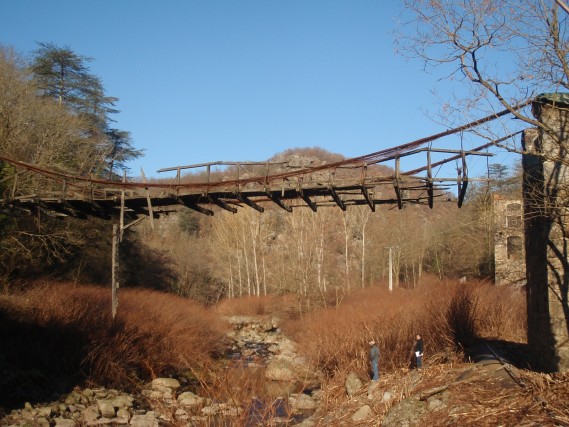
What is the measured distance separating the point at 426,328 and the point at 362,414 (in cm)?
764

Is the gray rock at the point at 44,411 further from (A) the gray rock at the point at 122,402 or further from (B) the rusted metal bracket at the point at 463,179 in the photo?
(B) the rusted metal bracket at the point at 463,179

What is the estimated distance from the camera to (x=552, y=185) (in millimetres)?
10156

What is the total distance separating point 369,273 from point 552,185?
39.0m

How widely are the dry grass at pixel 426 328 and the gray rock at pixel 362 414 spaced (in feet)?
12.3

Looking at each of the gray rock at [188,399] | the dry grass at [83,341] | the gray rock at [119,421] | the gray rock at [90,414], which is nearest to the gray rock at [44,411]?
the gray rock at [90,414]

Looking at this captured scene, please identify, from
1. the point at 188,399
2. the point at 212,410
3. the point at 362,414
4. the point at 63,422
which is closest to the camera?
the point at 212,410

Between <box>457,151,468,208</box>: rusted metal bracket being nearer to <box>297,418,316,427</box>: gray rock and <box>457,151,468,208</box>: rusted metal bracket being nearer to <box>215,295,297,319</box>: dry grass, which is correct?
<box>297,418,316,427</box>: gray rock

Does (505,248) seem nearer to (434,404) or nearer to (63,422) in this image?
(434,404)

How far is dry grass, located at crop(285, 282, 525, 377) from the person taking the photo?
58.7 feet

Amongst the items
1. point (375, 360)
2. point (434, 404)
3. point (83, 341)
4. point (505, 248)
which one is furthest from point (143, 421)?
point (505, 248)

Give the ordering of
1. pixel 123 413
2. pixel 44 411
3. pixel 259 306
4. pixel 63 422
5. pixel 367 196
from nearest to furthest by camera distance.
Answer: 1. pixel 367 196
2. pixel 63 422
3. pixel 44 411
4. pixel 123 413
5. pixel 259 306

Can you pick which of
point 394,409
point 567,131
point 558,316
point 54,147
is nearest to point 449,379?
point 394,409

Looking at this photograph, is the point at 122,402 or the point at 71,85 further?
the point at 71,85

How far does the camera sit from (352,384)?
16.0 metres
